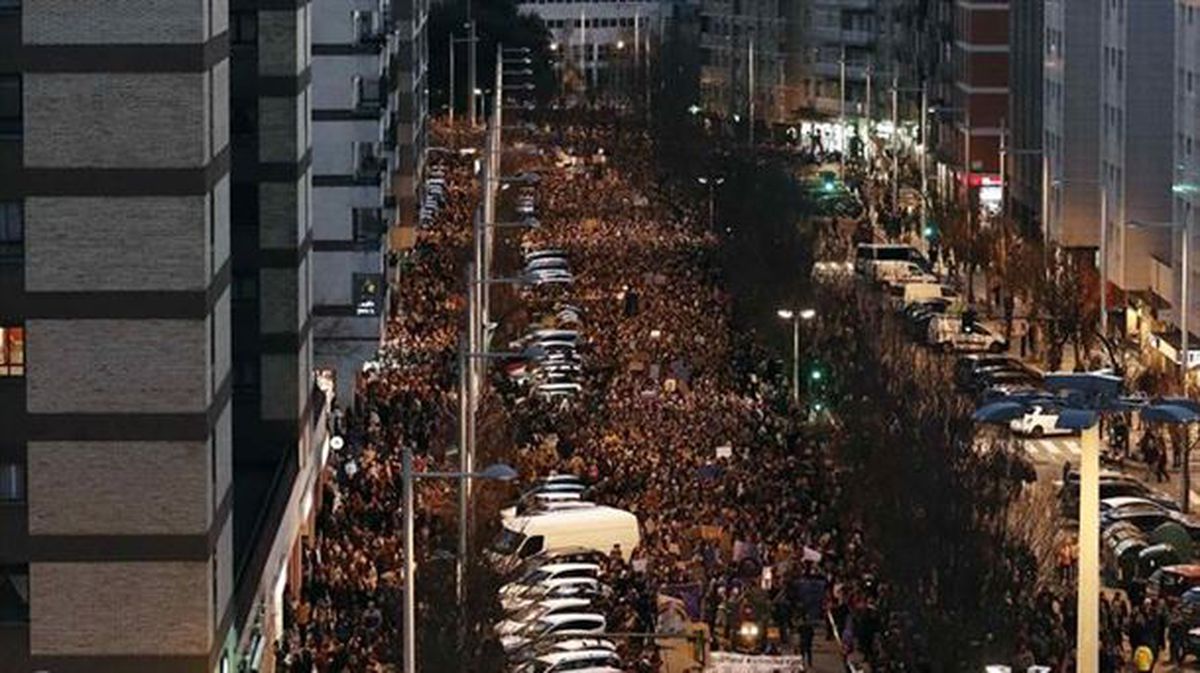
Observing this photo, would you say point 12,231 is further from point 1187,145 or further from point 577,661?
point 1187,145

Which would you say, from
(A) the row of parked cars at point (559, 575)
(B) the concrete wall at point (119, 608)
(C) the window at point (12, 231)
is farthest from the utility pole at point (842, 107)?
(C) the window at point (12, 231)

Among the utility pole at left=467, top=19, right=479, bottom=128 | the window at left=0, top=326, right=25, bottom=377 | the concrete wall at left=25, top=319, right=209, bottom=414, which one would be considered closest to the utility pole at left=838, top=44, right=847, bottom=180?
the utility pole at left=467, top=19, right=479, bottom=128

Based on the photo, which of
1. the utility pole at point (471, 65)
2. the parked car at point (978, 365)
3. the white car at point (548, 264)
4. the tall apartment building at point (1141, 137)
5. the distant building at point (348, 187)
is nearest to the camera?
the parked car at point (978, 365)

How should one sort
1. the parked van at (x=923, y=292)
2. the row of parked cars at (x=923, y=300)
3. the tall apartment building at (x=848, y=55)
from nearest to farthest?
the row of parked cars at (x=923, y=300), the parked van at (x=923, y=292), the tall apartment building at (x=848, y=55)

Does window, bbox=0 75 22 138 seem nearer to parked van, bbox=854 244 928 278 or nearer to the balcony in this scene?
parked van, bbox=854 244 928 278

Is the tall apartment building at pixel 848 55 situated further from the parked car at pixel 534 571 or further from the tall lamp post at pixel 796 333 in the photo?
the parked car at pixel 534 571

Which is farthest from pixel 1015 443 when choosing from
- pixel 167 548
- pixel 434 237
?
pixel 434 237
